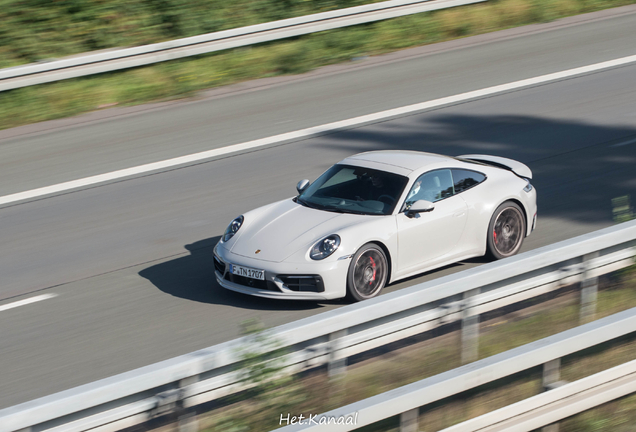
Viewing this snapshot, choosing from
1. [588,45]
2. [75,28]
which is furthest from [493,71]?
[75,28]

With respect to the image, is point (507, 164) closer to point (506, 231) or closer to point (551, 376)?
point (506, 231)

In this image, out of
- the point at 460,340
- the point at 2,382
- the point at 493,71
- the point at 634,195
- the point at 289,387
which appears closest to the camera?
the point at 289,387

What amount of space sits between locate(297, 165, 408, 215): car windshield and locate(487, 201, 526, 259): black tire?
1173mm

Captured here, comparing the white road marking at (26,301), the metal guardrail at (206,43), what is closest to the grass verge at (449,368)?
the white road marking at (26,301)

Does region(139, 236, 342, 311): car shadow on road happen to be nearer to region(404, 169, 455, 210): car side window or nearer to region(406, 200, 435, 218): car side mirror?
region(406, 200, 435, 218): car side mirror

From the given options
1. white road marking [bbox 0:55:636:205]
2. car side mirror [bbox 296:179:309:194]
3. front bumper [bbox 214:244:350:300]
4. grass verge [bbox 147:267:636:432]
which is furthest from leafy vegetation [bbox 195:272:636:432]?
white road marking [bbox 0:55:636:205]

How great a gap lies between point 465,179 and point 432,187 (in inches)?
19.2

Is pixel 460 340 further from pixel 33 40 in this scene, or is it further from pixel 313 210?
pixel 33 40

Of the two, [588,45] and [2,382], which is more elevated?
[588,45]

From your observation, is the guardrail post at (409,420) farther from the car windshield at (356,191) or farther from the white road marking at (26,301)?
the white road marking at (26,301)

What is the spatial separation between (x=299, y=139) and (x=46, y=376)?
24.0 ft

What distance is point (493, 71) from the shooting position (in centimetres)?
1614

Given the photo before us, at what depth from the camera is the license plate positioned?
757cm

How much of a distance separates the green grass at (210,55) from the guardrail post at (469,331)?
1076 cm
